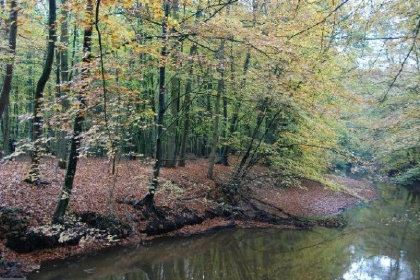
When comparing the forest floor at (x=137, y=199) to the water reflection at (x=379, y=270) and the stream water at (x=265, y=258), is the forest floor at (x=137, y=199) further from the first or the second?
the water reflection at (x=379, y=270)

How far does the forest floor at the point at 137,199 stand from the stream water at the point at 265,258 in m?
0.69

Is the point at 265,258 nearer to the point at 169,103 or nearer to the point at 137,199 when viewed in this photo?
the point at 137,199

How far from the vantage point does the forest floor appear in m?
10.4

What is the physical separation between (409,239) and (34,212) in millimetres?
14651

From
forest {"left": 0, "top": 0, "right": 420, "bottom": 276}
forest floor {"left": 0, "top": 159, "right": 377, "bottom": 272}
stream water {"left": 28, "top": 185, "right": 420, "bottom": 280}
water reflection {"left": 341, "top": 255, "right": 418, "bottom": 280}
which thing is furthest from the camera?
water reflection {"left": 341, "top": 255, "right": 418, "bottom": 280}

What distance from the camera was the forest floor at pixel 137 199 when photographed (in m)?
10.4

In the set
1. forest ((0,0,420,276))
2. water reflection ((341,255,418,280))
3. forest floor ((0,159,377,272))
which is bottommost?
water reflection ((341,255,418,280))

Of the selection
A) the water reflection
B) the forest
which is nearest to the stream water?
the water reflection

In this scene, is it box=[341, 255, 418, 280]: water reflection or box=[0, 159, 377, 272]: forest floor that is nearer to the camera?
box=[0, 159, 377, 272]: forest floor

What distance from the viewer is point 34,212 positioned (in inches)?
409

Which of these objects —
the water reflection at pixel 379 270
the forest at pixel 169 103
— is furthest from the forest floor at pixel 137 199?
the water reflection at pixel 379 270

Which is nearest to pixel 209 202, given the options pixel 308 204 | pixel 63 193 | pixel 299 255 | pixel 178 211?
pixel 178 211

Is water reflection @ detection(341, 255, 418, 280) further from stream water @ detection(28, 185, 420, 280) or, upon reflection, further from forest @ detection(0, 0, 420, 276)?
forest @ detection(0, 0, 420, 276)

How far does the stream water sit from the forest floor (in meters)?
0.69
